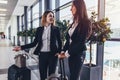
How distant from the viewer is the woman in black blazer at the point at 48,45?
8.13 feet

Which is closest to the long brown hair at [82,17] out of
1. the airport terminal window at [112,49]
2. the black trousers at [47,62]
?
the black trousers at [47,62]

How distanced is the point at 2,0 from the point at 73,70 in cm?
832

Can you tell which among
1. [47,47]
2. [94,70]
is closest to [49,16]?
[47,47]

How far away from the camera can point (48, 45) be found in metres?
2.50

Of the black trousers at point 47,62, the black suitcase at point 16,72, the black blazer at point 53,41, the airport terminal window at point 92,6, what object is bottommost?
the black suitcase at point 16,72

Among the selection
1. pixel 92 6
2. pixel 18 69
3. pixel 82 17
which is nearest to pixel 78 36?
pixel 82 17

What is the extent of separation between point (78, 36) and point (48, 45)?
2.49ft

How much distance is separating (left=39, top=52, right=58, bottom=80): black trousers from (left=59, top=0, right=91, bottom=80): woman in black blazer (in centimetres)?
56

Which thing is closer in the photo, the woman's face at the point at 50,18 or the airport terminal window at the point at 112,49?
the woman's face at the point at 50,18

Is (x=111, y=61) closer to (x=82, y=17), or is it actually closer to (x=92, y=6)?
(x=92, y=6)

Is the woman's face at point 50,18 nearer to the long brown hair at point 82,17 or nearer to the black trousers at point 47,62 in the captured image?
the black trousers at point 47,62

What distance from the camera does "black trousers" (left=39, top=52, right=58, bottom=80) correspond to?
247 cm

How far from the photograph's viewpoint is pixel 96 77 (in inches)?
101

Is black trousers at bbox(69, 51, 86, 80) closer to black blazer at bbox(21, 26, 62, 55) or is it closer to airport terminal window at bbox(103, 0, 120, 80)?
black blazer at bbox(21, 26, 62, 55)
